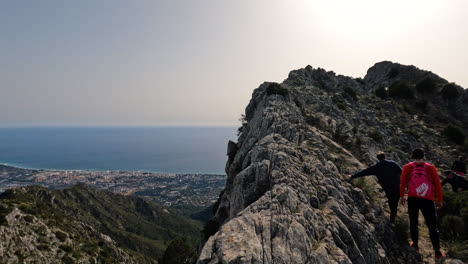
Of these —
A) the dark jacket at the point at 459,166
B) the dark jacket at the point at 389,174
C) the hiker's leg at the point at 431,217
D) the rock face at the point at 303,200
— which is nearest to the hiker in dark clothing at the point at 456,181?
the dark jacket at the point at 459,166

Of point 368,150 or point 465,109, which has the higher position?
point 465,109

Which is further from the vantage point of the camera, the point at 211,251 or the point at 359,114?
the point at 359,114

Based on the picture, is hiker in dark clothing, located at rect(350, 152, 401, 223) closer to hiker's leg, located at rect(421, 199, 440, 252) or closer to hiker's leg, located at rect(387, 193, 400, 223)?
hiker's leg, located at rect(387, 193, 400, 223)

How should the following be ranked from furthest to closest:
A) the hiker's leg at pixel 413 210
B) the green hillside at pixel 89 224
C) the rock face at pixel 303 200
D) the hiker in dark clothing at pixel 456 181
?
the green hillside at pixel 89 224, the hiker in dark clothing at pixel 456 181, the hiker's leg at pixel 413 210, the rock face at pixel 303 200

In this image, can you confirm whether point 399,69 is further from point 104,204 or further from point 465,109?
point 104,204

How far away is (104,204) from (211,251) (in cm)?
15776

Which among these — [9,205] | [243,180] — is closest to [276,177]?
[243,180]

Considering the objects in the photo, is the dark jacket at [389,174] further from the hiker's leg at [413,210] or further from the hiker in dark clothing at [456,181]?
the hiker in dark clothing at [456,181]

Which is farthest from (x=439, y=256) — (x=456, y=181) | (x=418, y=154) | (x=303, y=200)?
(x=456, y=181)

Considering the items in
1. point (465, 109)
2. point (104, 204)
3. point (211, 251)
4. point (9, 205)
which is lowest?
point (104, 204)

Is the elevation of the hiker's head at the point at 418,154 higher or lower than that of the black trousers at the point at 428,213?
higher

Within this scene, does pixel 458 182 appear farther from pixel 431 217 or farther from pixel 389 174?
pixel 431 217

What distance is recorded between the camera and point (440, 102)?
151 feet

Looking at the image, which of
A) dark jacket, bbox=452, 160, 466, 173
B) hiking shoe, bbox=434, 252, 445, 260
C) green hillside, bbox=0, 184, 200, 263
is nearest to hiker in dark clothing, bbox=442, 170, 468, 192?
dark jacket, bbox=452, 160, 466, 173
